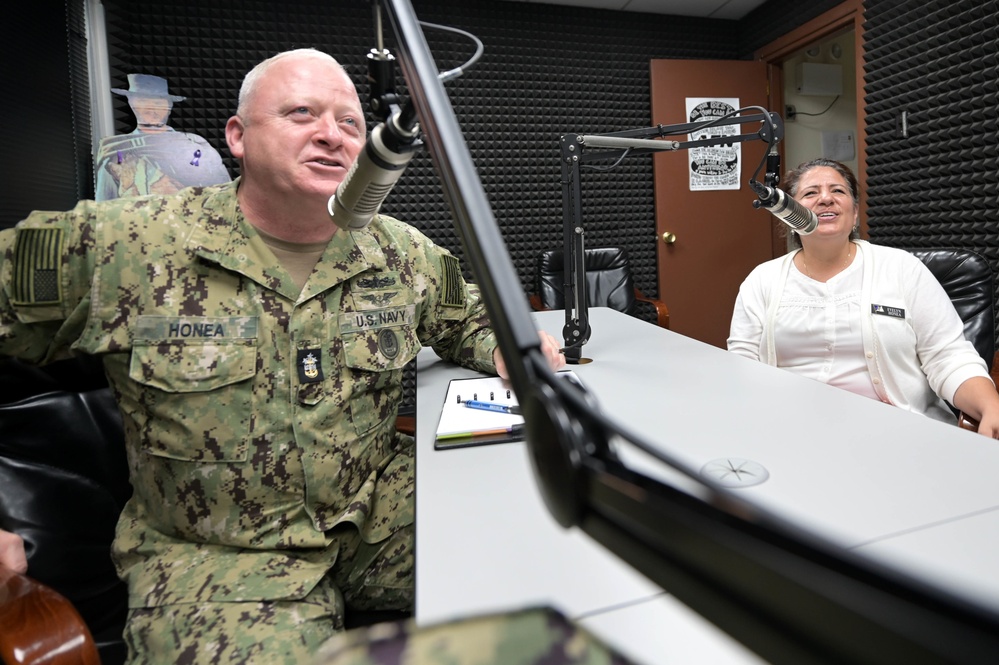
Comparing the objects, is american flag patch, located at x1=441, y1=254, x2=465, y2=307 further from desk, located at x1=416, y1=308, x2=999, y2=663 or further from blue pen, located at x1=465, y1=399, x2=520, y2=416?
blue pen, located at x1=465, y1=399, x2=520, y2=416

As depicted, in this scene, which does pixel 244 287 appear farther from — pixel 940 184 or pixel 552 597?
pixel 940 184

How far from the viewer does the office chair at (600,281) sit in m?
3.41

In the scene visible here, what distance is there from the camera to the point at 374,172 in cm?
43

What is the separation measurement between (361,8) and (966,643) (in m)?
3.66

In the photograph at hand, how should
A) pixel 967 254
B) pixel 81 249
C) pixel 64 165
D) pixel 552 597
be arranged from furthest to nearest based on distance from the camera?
pixel 64 165 → pixel 967 254 → pixel 81 249 → pixel 552 597

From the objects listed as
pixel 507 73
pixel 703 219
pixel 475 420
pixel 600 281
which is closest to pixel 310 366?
pixel 475 420

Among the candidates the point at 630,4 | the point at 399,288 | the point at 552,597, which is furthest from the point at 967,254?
the point at 630,4

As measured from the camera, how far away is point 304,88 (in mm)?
1221

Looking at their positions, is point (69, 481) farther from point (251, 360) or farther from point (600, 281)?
point (600, 281)

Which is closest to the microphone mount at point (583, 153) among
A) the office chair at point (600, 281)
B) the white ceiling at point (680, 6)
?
the office chair at point (600, 281)

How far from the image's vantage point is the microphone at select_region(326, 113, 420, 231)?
405 mm

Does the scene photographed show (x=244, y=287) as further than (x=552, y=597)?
Yes

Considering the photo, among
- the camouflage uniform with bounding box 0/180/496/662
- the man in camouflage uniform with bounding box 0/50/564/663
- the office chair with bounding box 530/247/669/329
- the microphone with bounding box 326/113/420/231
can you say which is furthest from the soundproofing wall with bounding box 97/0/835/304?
the microphone with bounding box 326/113/420/231

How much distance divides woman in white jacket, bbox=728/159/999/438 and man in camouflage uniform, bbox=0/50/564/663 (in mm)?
917
